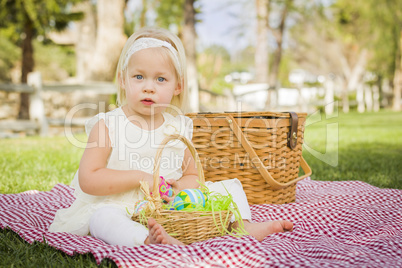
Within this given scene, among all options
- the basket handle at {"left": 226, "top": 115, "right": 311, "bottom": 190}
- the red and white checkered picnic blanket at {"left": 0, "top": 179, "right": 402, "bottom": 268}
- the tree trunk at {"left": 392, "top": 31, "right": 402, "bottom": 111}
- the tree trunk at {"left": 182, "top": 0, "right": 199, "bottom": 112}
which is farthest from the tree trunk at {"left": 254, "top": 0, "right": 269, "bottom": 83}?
the basket handle at {"left": 226, "top": 115, "right": 311, "bottom": 190}

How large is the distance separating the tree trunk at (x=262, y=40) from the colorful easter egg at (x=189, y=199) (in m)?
13.3

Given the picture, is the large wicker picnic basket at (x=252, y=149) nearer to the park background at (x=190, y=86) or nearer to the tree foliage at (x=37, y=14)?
the park background at (x=190, y=86)

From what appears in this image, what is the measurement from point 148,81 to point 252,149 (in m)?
0.83

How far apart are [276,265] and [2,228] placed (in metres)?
1.44

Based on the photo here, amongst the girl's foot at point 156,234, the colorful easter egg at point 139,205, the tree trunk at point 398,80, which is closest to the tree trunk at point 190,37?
the colorful easter egg at point 139,205

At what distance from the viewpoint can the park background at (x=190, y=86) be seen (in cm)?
388

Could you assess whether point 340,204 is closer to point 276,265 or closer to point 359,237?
point 359,237

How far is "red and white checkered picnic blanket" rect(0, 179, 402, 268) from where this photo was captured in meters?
1.50

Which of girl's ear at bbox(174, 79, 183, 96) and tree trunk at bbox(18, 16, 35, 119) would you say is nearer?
girl's ear at bbox(174, 79, 183, 96)

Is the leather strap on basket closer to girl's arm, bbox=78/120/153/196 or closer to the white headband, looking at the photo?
the white headband

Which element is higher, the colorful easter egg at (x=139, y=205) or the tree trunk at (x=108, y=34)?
the tree trunk at (x=108, y=34)

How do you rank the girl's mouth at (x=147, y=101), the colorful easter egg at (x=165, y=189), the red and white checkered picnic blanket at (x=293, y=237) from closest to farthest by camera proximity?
the red and white checkered picnic blanket at (x=293, y=237) → the colorful easter egg at (x=165, y=189) → the girl's mouth at (x=147, y=101)

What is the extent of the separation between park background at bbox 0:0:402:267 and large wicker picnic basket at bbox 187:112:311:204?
120 cm

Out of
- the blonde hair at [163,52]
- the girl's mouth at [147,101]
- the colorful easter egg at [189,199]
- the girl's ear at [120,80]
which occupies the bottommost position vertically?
the colorful easter egg at [189,199]
